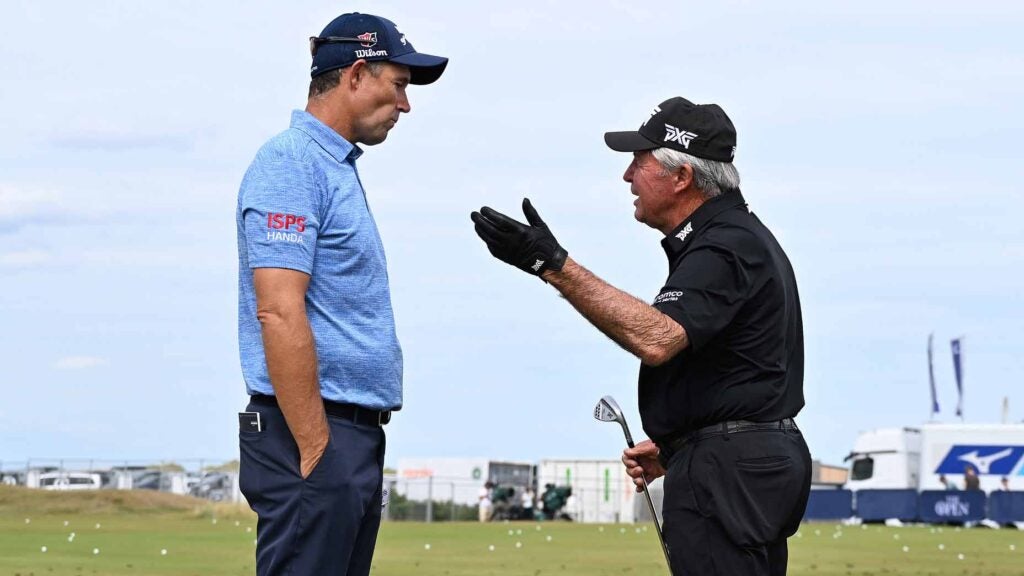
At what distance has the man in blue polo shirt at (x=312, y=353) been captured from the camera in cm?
485

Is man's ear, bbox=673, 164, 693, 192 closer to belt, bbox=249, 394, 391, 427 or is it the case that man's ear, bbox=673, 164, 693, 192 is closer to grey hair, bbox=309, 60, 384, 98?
grey hair, bbox=309, 60, 384, 98

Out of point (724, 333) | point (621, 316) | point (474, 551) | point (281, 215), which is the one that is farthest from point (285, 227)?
point (474, 551)

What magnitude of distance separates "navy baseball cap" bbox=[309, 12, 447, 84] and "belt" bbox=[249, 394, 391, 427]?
1.16 metres

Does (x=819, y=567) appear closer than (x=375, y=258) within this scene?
No

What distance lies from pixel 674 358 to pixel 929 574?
15607 millimetres

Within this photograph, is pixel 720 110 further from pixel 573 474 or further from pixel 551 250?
pixel 573 474

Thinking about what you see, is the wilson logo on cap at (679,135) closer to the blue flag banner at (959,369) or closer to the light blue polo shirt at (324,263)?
the light blue polo shirt at (324,263)

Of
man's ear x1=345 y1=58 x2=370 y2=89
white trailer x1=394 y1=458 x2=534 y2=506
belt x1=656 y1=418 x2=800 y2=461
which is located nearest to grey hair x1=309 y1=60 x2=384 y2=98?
man's ear x1=345 y1=58 x2=370 y2=89

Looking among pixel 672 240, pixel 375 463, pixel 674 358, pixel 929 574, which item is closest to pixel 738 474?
pixel 674 358

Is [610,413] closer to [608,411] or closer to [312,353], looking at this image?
[608,411]

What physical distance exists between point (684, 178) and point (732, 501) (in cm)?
121

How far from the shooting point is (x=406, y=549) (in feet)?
83.9

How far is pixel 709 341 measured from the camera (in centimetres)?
545

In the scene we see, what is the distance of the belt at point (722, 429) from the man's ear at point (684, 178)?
90cm
